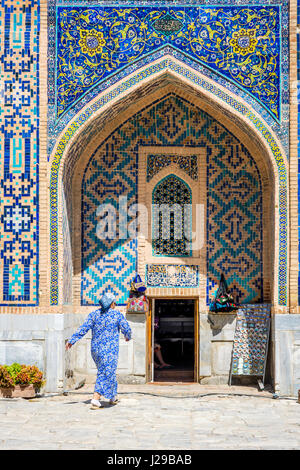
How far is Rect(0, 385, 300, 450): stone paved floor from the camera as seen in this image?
5.02 metres

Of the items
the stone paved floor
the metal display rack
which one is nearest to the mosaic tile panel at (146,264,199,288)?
the metal display rack

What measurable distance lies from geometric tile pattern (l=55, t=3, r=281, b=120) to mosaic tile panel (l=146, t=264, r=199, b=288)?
221 centimetres

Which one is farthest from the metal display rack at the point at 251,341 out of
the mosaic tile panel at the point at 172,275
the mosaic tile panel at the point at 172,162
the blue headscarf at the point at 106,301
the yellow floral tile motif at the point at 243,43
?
the yellow floral tile motif at the point at 243,43

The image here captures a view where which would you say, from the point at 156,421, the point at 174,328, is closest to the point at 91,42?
the point at 156,421

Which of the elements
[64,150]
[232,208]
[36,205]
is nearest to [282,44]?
[232,208]

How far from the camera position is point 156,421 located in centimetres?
596

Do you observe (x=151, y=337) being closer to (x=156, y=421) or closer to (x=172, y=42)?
(x=156, y=421)

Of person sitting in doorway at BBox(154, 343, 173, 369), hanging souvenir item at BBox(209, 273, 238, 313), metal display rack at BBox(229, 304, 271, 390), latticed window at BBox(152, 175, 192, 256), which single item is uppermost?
latticed window at BBox(152, 175, 192, 256)

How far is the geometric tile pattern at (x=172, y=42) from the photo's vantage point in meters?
7.62

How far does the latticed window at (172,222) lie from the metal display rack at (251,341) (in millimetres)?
1089

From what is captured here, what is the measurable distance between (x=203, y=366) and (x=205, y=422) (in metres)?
2.37

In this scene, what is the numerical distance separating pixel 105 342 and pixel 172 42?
3501mm

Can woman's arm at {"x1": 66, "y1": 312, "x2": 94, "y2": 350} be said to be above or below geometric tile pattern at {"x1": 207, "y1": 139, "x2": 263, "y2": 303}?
below

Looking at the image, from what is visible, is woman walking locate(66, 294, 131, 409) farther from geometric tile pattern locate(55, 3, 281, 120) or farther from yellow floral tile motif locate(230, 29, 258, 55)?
yellow floral tile motif locate(230, 29, 258, 55)
